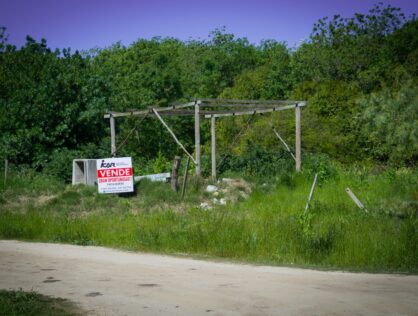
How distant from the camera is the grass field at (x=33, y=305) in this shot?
6.76 m

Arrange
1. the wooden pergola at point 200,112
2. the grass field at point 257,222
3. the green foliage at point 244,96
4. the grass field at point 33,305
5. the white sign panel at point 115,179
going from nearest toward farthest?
the grass field at point 33,305 → the grass field at point 257,222 → the white sign panel at point 115,179 → the wooden pergola at point 200,112 → the green foliage at point 244,96

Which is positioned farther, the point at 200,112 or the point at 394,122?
the point at 394,122

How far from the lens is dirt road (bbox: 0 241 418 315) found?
6868 mm

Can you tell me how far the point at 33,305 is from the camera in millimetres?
7020

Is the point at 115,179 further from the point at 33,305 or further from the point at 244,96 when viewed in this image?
the point at 244,96

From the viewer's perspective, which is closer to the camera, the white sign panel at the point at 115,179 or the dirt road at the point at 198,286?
the dirt road at the point at 198,286

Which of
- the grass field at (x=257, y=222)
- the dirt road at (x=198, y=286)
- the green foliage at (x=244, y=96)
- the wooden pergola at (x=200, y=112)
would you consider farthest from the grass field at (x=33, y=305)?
the green foliage at (x=244, y=96)

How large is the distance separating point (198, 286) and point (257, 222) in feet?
14.2

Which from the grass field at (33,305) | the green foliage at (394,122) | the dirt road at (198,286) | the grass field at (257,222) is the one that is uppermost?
the green foliage at (394,122)

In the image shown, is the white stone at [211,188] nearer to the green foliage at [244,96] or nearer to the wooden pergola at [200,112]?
the wooden pergola at [200,112]

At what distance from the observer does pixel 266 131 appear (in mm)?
28328

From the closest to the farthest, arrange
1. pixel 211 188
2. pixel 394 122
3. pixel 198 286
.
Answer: pixel 198 286 → pixel 211 188 → pixel 394 122

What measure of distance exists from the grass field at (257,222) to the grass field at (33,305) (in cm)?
415

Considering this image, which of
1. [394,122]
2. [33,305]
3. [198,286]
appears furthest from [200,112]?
[33,305]
